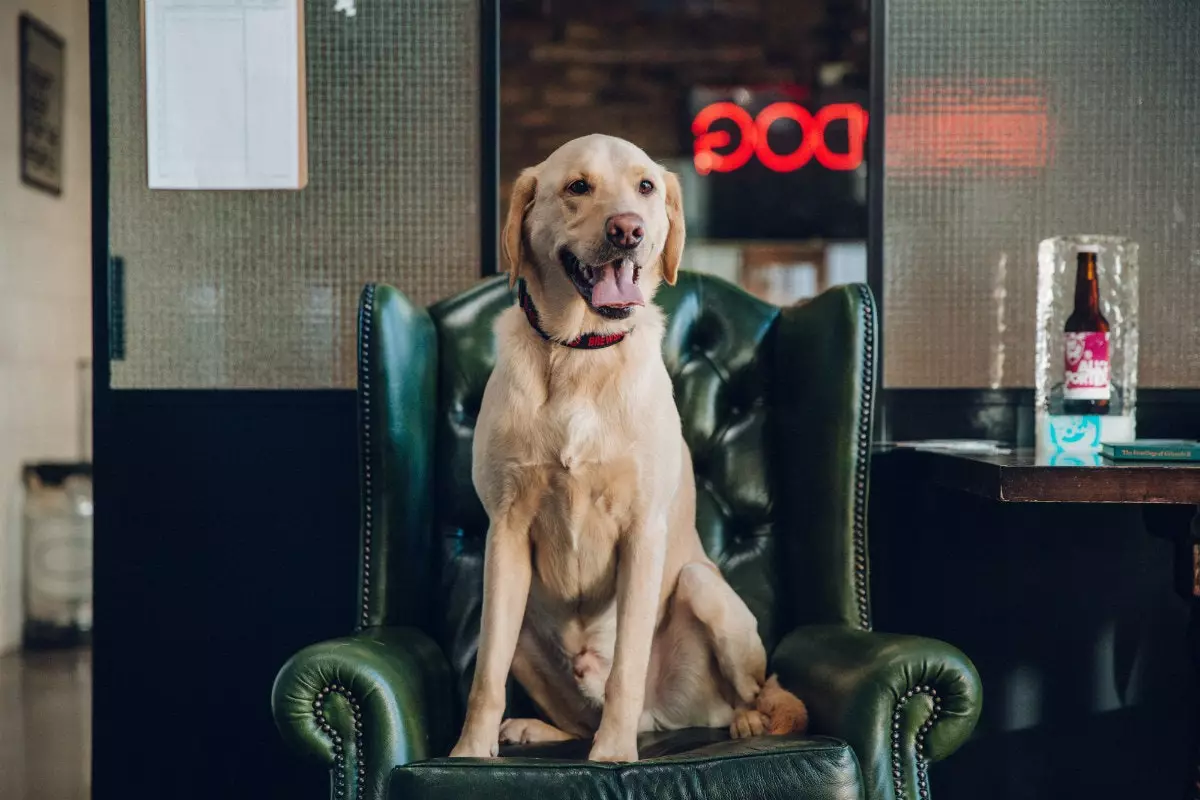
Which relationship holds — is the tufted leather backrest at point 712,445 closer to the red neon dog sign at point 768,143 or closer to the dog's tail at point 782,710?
the dog's tail at point 782,710

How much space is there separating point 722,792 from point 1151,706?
145 centimetres

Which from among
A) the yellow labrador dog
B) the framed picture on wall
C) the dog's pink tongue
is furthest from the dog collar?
the framed picture on wall

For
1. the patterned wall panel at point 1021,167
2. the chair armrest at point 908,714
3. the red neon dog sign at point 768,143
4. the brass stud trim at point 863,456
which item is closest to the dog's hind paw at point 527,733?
the chair armrest at point 908,714

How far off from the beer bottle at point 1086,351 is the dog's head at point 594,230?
0.88 m

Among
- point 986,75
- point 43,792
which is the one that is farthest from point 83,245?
point 986,75

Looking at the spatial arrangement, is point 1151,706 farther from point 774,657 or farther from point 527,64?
point 527,64

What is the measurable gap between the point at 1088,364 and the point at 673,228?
91cm

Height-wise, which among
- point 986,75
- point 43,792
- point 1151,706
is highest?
point 986,75

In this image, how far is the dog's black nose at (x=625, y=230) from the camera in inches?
61.1

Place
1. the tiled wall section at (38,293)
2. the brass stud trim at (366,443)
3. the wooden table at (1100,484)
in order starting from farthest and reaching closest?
the tiled wall section at (38,293) → the brass stud trim at (366,443) → the wooden table at (1100,484)

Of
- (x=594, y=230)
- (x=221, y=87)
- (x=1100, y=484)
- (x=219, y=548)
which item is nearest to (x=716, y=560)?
(x=1100, y=484)

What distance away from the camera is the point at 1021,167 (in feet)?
8.03

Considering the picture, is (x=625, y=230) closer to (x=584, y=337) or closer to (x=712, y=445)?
(x=584, y=337)

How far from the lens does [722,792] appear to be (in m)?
1.48
